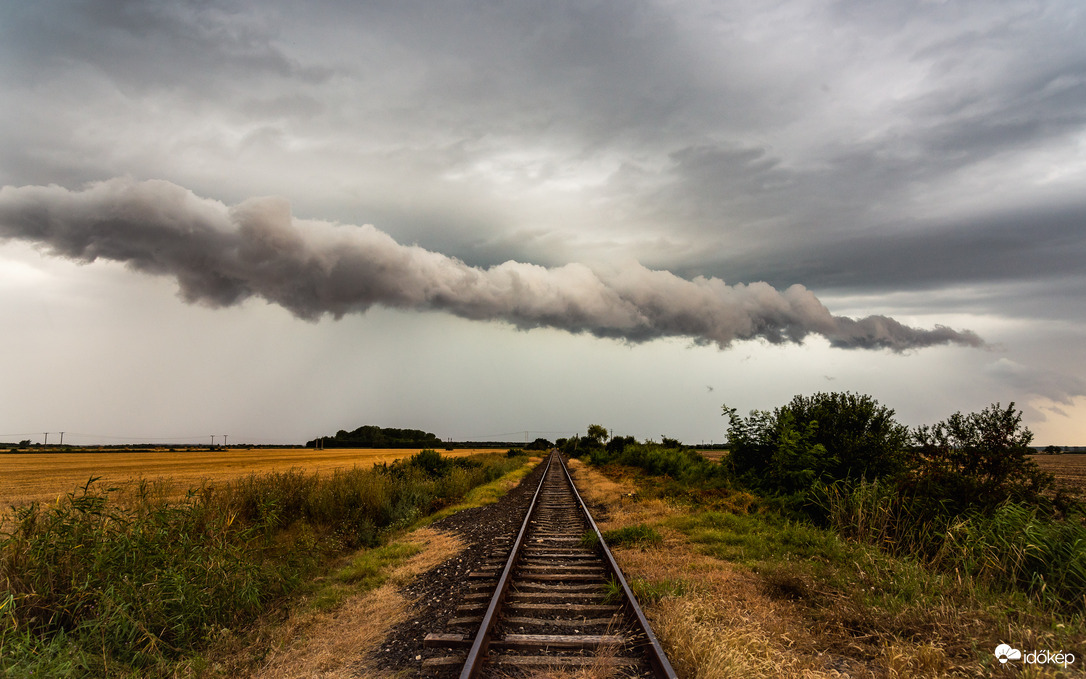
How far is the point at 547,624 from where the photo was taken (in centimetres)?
557

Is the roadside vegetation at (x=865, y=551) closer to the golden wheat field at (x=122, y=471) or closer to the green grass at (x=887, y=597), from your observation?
the green grass at (x=887, y=597)

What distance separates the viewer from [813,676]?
14.4ft

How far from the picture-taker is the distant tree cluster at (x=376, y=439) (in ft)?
439

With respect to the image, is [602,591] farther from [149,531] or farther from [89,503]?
[89,503]

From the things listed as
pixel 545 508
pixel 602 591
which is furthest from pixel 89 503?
pixel 545 508

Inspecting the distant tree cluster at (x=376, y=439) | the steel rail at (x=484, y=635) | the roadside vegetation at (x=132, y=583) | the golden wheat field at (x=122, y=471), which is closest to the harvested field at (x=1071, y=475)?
the steel rail at (x=484, y=635)

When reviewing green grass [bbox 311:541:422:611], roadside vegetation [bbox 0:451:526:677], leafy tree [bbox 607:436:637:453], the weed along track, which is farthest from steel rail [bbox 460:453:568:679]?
leafy tree [bbox 607:436:637:453]

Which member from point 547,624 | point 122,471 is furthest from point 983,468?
point 122,471

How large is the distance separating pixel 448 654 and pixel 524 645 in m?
0.74

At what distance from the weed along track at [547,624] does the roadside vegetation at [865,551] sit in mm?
418

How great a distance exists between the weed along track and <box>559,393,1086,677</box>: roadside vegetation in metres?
0.42

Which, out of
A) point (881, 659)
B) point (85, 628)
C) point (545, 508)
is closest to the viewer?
point (881, 659)

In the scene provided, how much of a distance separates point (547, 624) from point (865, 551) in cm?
527
